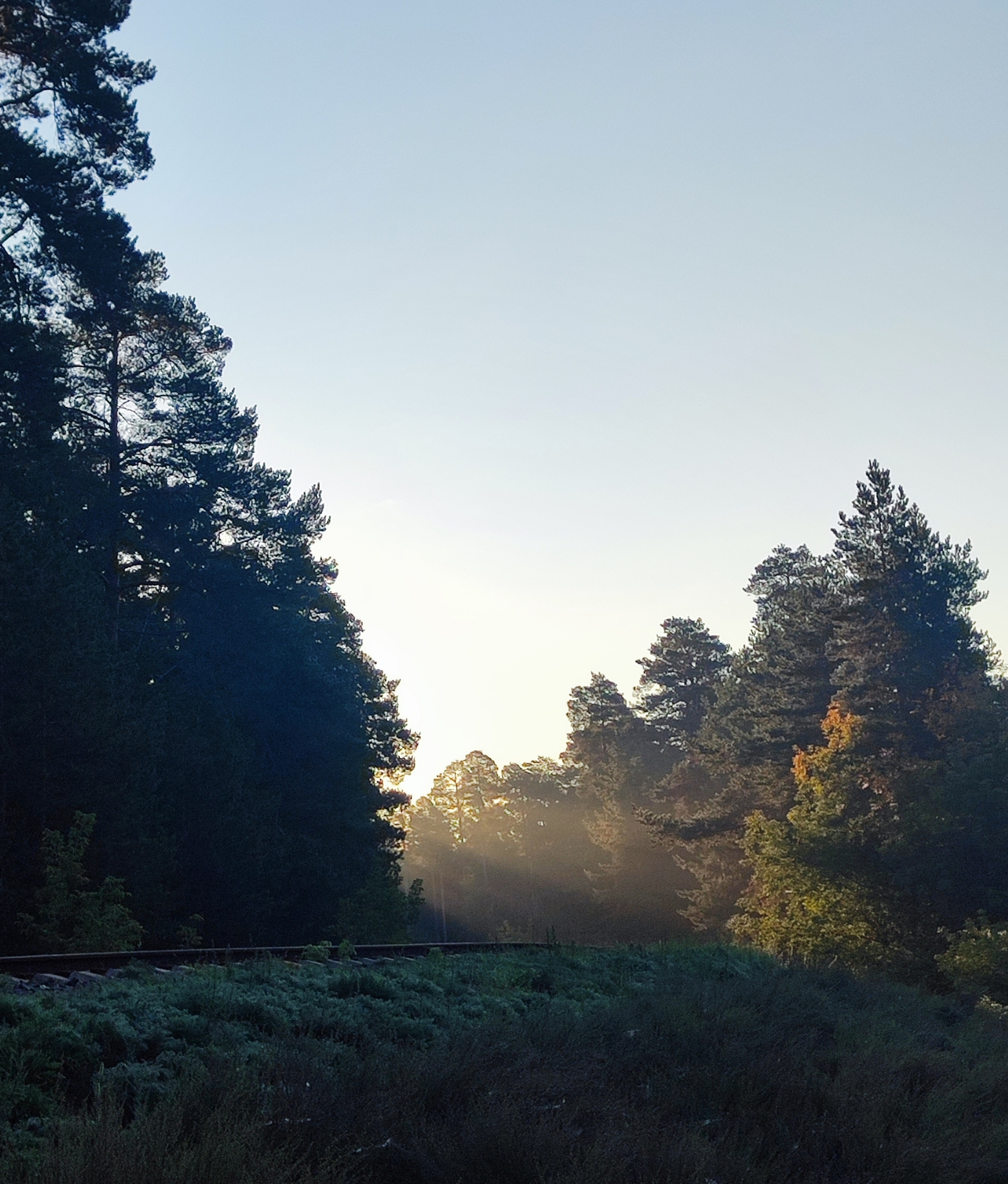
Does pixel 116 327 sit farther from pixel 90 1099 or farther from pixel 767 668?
pixel 767 668

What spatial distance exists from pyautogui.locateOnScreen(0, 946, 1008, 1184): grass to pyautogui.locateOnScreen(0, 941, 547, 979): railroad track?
143 cm

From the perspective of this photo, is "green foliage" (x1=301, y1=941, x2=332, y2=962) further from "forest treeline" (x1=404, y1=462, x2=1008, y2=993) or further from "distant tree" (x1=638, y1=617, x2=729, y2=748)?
"distant tree" (x1=638, y1=617, x2=729, y2=748)

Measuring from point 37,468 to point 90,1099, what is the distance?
21.1 meters

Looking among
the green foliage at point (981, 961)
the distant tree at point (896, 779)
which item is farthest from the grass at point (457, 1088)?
the distant tree at point (896, 779)

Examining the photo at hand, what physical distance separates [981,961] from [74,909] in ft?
75.9

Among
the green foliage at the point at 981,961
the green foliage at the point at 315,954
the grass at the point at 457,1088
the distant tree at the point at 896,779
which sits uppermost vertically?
the distant tree at the point at 896,779

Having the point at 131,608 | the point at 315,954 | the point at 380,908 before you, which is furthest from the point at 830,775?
the point at 315,954

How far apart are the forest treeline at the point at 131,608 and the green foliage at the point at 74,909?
48mm

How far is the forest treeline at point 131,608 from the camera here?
22.0 metres

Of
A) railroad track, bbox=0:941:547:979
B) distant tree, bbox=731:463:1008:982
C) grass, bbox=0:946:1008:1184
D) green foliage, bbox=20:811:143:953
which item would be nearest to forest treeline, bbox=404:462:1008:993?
distant tree, bbox=731:463:1008:982

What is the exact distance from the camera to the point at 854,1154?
7961 mm

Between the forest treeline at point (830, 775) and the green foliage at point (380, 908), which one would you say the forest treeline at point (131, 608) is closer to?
the green foliage at point (380, 908)

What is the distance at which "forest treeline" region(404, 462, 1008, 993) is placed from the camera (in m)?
36.8

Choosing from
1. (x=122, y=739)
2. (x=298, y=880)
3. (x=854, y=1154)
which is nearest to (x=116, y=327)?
(x=122, y=739)
